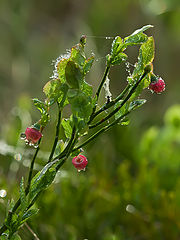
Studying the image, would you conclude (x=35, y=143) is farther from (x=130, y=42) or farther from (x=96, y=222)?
(x=96, y=222)

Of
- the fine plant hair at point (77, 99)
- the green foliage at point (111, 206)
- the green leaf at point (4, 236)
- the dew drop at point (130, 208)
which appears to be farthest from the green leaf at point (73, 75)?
the dew drop at point (130, 208)

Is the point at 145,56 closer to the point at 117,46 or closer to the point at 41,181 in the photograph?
the point at 117,46

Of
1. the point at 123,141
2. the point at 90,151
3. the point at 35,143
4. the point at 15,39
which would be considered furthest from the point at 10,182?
the point at 15,39

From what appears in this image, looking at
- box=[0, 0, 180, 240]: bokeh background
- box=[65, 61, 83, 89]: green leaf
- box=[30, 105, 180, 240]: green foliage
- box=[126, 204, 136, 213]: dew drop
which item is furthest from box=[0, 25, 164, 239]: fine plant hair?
box=[126, 204, 136, 213]: dew drop

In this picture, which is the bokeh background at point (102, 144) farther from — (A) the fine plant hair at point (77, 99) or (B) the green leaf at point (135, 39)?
(B) the green leaf at point (135, 39)

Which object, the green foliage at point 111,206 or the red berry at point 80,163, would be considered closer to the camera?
the red berry at point 80,163

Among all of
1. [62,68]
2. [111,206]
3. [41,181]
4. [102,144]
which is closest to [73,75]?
[62,68]

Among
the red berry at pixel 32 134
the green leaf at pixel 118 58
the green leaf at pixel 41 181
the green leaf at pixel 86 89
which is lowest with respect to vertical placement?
the green leaf at pixel 41 181
